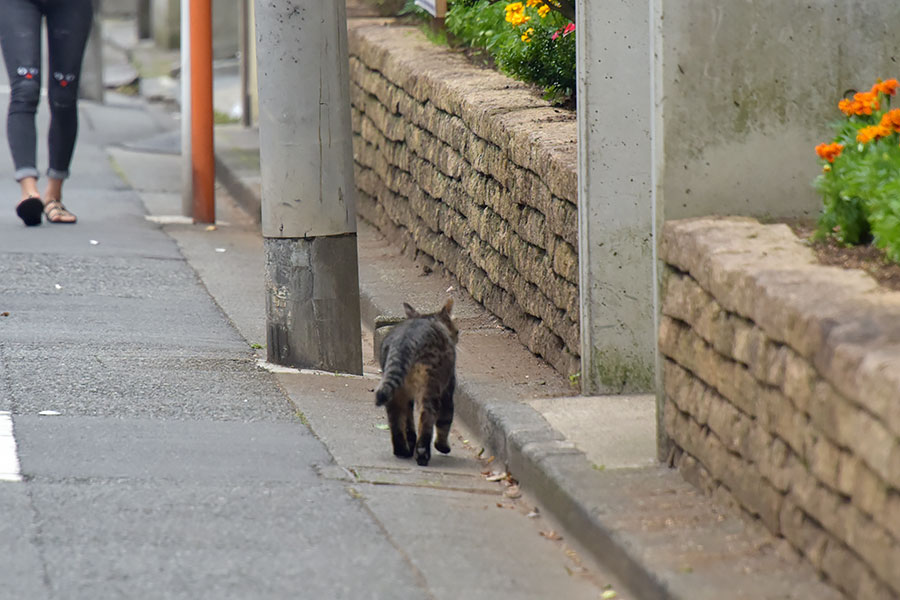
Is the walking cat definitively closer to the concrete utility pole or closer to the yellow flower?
the concrete utility pole

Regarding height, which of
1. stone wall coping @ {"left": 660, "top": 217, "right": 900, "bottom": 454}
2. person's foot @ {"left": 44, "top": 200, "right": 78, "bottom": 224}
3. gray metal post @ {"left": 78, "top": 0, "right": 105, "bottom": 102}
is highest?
gray metal post @ {"left": 78, "top": 0, "right": 105, "bottom": 102}

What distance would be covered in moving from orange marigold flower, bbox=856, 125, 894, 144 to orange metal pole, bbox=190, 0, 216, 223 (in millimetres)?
6764

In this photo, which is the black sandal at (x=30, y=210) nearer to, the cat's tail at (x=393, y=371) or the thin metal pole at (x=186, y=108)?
the thin metal pole at (x=186, y=108)

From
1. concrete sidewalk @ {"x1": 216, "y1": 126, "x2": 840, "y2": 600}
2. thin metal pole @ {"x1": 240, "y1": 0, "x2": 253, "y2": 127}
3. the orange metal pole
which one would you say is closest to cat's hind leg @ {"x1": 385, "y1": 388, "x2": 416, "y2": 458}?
concrete sidewalk @ {"x1": 216, "y1": 126, "x2": 840, "y2": 600}

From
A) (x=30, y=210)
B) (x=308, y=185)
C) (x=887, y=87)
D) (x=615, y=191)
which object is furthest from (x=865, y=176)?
(x=30, y=210)

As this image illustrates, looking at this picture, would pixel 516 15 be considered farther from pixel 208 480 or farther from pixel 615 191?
pixel 208 480

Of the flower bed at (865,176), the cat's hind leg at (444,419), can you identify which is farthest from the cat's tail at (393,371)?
the flower bed at (865,176)

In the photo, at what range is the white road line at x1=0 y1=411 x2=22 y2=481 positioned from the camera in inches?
206

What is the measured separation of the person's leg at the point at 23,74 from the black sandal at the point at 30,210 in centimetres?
5

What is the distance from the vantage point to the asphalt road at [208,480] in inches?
177

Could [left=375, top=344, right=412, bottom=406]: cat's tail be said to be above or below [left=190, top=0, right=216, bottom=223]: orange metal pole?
below

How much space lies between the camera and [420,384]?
5.82 meters

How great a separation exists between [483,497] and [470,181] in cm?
308

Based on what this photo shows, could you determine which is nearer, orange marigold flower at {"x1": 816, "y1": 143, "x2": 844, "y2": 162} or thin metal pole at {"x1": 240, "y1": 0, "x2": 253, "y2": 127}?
orange marigold flower at {"x1": 816, "y1": 143, "x2": 844, "y2": 162}
